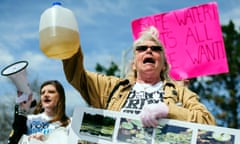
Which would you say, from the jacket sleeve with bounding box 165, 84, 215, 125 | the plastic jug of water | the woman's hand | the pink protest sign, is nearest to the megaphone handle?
the woman's hand

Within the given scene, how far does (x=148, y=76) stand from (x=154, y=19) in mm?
2529

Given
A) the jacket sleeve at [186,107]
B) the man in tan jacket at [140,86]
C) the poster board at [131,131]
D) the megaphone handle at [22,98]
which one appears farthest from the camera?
the megaphone handle at [22,98]

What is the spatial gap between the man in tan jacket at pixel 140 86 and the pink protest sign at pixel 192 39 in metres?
1.82

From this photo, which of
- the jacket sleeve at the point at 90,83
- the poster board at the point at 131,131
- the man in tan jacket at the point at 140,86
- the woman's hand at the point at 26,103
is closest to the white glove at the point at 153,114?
the poster board at the point at 131,131

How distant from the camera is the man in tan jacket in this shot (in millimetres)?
2195

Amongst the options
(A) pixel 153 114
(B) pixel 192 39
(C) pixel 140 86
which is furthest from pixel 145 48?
(B) pixel 192 39

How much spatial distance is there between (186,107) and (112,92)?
393mm

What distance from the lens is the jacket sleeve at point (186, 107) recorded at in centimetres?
207

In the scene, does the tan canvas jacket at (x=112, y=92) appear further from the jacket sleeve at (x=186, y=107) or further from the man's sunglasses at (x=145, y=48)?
the man's sunglasses at (x=145, y=48)

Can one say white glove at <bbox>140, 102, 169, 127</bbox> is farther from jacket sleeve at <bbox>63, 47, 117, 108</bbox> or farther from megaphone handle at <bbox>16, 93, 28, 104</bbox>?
megaphone handle at <bbox>16, 93, 28, 104</bbox>

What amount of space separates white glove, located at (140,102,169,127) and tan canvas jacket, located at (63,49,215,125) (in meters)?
0.12

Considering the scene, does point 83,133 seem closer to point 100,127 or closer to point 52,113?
point 100,127

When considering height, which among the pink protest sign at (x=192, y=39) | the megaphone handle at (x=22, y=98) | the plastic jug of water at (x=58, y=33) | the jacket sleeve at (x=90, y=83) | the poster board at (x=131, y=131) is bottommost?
the poster board at (x=131, y=131)

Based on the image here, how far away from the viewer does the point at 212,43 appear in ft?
14.5
